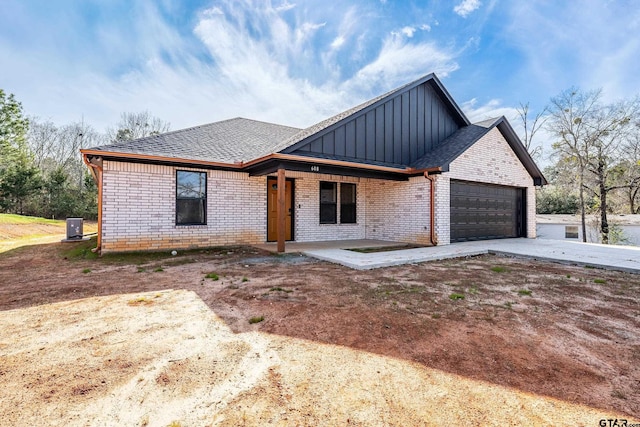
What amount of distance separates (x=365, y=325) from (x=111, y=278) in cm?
447

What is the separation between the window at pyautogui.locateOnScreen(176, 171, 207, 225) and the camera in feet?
27.5

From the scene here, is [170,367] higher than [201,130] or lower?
lower

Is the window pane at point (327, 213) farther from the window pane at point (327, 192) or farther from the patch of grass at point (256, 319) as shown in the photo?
the patch of grass at point (256, 319)

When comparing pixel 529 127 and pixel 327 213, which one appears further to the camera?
pixel 529 127

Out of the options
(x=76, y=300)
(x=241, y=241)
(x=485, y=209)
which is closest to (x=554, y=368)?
(x=76, y=300)

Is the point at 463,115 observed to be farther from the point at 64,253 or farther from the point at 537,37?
the point at 64,253

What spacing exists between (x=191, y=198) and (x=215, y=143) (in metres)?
2.24

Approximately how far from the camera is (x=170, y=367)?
215 centimetres

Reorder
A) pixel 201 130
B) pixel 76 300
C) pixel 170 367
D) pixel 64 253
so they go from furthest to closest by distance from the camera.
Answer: pixel 201 130 → pixel 64 253 → pixel 76 300 → pixel 170 367

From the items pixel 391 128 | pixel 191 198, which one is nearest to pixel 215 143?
pixel 191 198

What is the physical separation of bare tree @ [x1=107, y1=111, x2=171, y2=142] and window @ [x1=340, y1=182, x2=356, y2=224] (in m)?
23.6

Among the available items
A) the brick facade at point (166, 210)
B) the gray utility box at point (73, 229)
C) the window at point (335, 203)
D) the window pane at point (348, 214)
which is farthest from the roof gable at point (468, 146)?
the gray utility box at point (73, 229)

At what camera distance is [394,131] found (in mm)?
9797

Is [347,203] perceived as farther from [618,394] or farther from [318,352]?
[618,394]
